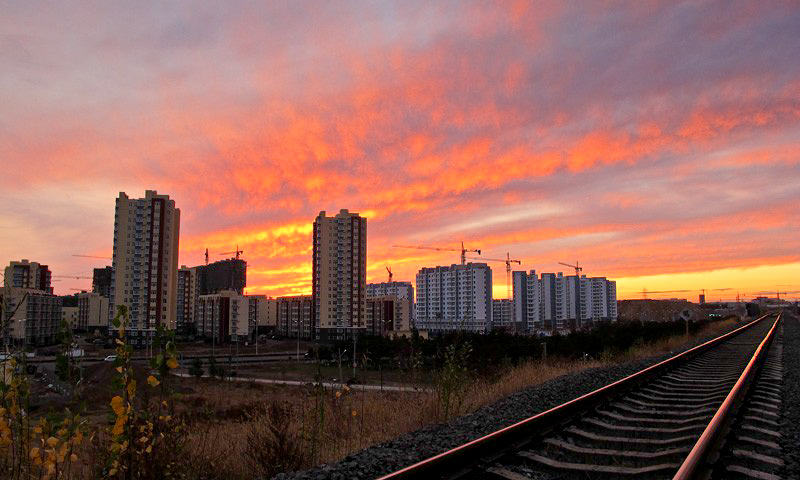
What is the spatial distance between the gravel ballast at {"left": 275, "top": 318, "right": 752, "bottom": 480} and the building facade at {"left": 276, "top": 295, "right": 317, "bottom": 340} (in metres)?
125

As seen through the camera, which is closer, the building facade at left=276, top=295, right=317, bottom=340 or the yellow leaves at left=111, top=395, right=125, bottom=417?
the yellow leaves at left=111, top=395, right=125, bottom=417

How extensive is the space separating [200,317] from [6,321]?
153 metres

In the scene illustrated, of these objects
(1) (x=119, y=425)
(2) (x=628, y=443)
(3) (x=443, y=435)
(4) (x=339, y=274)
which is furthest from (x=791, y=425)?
(4) (x=339, y=274)

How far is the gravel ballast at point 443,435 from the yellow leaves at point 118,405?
1.44 metres

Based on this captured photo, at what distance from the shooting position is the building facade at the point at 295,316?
143 meters

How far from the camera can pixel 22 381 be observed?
414 cm

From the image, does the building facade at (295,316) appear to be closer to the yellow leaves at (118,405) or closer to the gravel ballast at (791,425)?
the gravel ballast at (791,425)

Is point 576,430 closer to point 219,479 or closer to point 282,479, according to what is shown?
point 282,479

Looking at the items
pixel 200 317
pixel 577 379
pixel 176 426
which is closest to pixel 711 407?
pixel 577 379

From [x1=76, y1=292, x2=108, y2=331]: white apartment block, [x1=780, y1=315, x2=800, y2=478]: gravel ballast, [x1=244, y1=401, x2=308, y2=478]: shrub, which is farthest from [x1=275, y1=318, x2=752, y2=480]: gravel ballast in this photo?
[x1=76, y1=292, x2=108, y2=331]: white apartment block

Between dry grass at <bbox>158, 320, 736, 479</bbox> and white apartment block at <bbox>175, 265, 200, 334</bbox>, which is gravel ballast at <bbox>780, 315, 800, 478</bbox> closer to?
dry grass at <bbox>158, 320, 736, 479</bbox>

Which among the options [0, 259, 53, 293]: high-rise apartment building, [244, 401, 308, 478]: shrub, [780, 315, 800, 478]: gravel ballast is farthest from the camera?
[0, 259, 53, 293]: high-rise apartment building

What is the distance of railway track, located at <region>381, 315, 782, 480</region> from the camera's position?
4.53 m

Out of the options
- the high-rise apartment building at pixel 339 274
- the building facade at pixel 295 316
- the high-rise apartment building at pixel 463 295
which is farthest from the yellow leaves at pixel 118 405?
the high-rise apartment building at pixel 463 295
